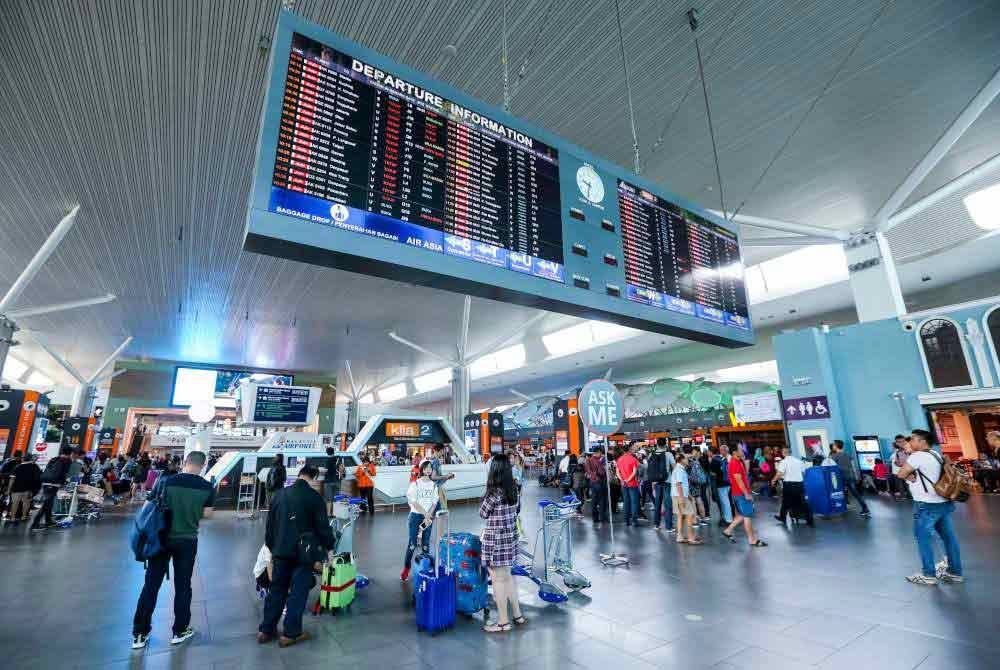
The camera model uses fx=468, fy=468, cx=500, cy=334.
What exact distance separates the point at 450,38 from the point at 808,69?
19.6ft

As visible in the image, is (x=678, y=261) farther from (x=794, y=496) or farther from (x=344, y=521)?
(x=794, y=496)

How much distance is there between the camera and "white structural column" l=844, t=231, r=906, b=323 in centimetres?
1464

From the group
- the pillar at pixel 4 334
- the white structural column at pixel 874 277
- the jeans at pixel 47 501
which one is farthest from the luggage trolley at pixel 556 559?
the pillar at pixel 4 334

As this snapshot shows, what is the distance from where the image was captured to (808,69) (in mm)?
7859

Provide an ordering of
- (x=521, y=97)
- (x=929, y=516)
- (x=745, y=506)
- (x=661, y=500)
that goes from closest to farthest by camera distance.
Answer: (x=929, y=516) < (x=745, y=506) < (x=521, y=97) < (x=661, y=500)

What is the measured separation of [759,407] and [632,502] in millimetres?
12975

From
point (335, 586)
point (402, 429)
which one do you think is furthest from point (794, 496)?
point (402, 429)

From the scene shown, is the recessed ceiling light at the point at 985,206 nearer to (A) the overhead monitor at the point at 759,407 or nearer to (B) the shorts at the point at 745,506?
(A) the overhead monitor at the point at 759,407

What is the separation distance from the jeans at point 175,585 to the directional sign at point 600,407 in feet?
12.7

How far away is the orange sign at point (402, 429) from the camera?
611 inches

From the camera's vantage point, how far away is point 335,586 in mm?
4465

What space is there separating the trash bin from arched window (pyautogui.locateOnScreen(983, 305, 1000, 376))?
23.9 ft

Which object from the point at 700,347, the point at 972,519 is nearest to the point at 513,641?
the point at 972,519

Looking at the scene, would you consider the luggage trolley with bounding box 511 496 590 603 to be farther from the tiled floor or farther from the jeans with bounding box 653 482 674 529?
the jeans with bounding box 653 482 674 529
